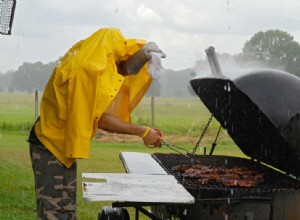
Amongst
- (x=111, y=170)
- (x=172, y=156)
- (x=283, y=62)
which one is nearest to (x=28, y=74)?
(x=283, y=62)

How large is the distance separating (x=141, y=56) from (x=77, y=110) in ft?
2.19

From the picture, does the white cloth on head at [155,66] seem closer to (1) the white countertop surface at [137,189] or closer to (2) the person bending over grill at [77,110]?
(2) the person bending over grill at [77,110]

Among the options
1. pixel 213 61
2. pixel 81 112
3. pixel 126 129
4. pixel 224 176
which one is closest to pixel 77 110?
pixel 81 112

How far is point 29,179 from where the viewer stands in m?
9.44

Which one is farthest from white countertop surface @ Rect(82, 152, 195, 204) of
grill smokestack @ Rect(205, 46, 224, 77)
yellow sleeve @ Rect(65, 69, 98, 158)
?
grill smokestack @ Rect(205, 46, 224, 77)

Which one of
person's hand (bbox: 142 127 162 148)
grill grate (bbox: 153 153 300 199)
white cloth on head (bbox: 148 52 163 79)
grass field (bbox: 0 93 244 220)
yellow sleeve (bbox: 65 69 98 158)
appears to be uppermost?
white cloth on head (bbox: 148 52 163 79)

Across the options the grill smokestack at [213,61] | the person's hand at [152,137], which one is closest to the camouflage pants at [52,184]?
the person's hand at [152,137]

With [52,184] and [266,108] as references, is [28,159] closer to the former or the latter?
[52,184]

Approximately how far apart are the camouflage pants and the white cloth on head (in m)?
0.81

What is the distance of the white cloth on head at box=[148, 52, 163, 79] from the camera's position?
377 centimetres

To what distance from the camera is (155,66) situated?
382 centimetres

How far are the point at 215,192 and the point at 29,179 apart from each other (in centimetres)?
638

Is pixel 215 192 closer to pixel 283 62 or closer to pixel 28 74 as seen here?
pixel 283 62

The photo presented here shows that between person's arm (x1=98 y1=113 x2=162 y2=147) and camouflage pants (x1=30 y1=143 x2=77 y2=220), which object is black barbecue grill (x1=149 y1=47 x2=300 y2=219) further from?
camouflage pants (x1=30 y1=143 x2=77 y2=220)
